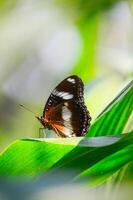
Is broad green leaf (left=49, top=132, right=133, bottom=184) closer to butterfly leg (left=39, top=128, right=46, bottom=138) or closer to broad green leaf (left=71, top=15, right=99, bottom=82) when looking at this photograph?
butterfly leg (left=39, top=128, right=46, bottom=138)

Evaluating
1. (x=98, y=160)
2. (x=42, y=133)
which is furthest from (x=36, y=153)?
(x=98, y=160)

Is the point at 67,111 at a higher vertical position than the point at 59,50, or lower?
lower

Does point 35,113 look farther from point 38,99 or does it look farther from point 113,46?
point 113,46

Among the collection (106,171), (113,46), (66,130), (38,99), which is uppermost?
(113,46)

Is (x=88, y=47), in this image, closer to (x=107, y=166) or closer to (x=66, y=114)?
(x=66, y=114)

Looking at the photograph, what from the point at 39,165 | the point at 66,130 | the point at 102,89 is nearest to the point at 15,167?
the point at 39,165

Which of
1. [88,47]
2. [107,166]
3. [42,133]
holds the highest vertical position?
[88,47]
